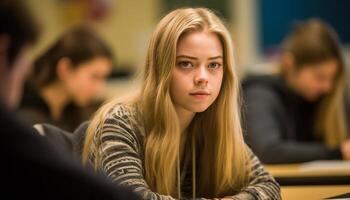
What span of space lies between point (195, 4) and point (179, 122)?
146 inches

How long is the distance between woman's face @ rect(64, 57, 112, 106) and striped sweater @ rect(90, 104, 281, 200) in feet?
3.92

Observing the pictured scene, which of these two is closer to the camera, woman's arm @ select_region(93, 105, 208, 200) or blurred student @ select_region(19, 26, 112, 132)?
woman's arm @ select_region(93, 105, 208, 200)

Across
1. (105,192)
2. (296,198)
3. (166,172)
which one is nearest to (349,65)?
(296,198)

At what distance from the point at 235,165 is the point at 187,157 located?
130mm

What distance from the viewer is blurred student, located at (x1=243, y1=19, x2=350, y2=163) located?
2.82m

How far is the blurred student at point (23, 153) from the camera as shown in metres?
0.98

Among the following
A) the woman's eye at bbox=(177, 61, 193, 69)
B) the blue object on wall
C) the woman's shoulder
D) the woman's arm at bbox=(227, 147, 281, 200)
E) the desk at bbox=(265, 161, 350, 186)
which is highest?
the blue object on wall

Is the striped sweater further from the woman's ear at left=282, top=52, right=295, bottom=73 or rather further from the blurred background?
the blurred background

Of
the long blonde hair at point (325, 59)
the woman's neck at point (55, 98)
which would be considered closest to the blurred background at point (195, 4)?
the long blonde hair at point (325, 59)

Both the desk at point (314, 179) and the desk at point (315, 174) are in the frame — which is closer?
the desk at point (314, 179)

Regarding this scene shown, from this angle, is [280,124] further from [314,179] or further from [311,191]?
[311,191]

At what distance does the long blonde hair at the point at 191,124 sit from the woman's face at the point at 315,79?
1.33 meters

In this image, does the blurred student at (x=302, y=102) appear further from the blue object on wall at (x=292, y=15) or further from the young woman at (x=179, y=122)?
the blue object on wall at (x=292, y=15)

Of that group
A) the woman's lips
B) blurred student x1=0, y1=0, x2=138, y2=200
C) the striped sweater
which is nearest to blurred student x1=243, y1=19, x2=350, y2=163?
the striped sweater
